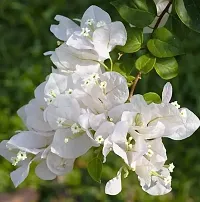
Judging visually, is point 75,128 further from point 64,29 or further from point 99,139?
point 64,29

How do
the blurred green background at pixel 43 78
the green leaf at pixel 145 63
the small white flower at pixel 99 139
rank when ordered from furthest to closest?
the blurred green background at pixel 43 78
the green leaf at pixel 145 63
the small white flower at pixel 99 139

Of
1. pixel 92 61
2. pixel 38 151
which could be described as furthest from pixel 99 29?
pixel 38 151

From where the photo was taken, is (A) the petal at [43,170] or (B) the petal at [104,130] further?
(A) the petal at [43,170]

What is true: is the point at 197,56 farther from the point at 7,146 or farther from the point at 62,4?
the point at 7,146

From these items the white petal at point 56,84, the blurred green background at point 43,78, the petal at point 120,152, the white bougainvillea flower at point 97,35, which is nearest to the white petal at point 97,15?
the white bougainvillea flower at point 97,35

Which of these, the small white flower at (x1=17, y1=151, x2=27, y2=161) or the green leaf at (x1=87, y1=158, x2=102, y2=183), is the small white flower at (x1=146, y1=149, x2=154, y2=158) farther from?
the small white flower at (x1=17, y1=151, x2=27, y2=161)

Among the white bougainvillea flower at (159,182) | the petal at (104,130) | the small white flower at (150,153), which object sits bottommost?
the white bougainvillea flower at (159,182)

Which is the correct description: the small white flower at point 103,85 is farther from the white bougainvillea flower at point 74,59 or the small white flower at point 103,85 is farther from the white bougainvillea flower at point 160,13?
the white bougainvillea flower at point 160,13

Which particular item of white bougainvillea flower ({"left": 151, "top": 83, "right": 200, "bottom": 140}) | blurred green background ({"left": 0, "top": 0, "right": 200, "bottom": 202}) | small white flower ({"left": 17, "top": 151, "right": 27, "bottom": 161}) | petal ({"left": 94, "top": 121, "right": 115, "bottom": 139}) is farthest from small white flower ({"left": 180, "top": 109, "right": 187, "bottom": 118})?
blurred green background ({"left": 0, "top": 0, "right": 200, "bottom": 202})
